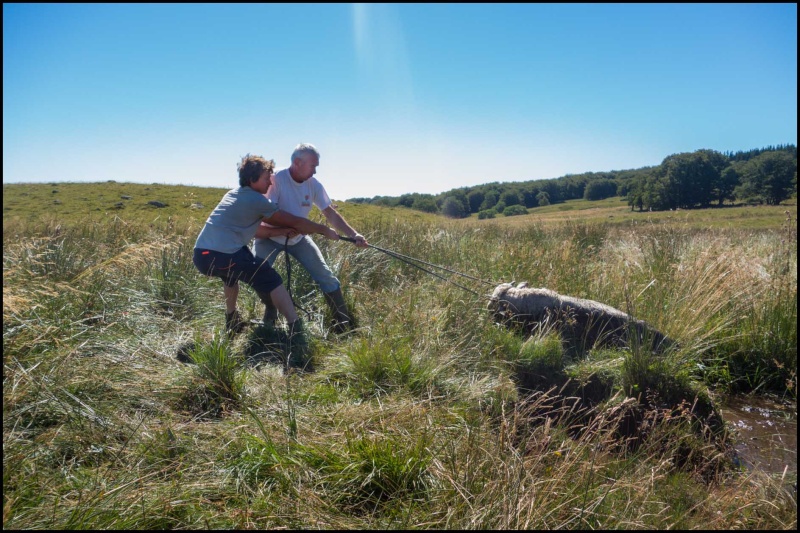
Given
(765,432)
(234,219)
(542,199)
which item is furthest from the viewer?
(542,199)

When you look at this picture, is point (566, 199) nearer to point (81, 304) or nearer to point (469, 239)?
point (469, 239)

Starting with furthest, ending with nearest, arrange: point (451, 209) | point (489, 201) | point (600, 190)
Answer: point (600, 190) < point (489, 201) < point (451, 209)

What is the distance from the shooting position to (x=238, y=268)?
4.42 m

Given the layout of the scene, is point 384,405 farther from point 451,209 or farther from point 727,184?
point 727,184

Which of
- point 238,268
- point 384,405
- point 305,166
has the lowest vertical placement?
point 384,405

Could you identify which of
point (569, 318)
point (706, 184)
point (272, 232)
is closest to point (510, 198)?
point (706, 184)

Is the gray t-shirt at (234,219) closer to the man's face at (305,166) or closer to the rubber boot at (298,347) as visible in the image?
the man's face at (305,166)

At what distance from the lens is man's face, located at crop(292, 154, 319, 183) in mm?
4855

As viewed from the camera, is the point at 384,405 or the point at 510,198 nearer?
the point at 384,405

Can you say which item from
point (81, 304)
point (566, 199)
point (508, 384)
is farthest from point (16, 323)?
point (566, 199)

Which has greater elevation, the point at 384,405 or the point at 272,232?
the point at 272,232

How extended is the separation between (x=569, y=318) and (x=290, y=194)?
343cm

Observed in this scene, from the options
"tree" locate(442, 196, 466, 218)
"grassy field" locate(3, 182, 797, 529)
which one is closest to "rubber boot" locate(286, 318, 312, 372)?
"grassy field" locate(3, 182, 797, 529)

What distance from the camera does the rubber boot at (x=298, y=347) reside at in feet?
13.1
